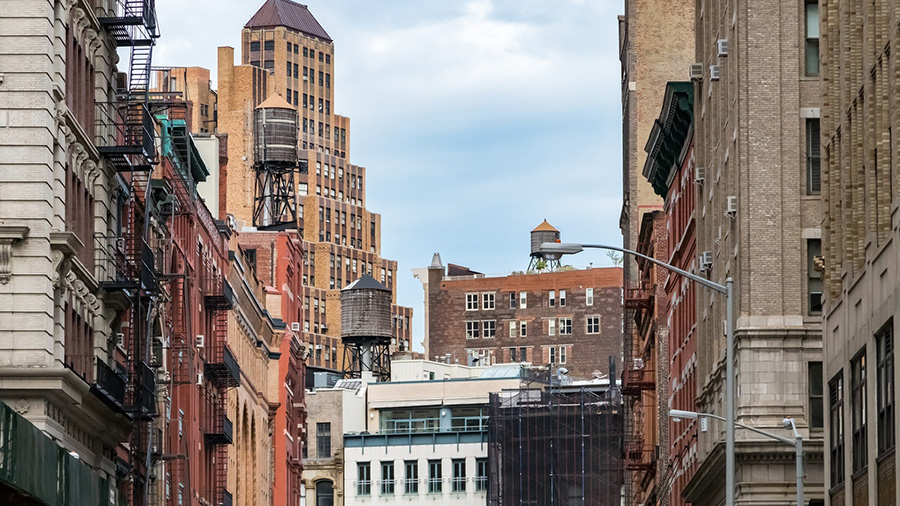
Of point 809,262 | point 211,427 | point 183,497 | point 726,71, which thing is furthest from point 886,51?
point 211,427

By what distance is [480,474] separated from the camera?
157 m

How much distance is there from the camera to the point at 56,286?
46.9 metres

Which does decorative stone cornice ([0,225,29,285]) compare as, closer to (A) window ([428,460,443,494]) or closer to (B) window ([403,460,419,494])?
(A) window ([428,460,443,494])

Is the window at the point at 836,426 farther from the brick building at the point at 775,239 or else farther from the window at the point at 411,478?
the window at the point at 411,478

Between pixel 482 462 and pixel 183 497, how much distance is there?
82.5 meters

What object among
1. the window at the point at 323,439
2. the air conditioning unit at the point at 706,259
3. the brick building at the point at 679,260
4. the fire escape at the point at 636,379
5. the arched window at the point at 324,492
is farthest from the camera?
the window at the point at 323,439

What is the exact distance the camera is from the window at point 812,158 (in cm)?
5525

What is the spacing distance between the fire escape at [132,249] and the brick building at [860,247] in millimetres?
17437

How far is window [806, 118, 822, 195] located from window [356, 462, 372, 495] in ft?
354

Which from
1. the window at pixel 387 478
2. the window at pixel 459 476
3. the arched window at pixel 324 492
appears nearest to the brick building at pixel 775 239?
the window at pixel 459 476

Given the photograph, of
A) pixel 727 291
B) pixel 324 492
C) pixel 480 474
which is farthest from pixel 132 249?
pixel 324 492

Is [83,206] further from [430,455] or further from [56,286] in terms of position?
[430,455]

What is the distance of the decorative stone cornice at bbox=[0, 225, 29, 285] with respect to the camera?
45.7m

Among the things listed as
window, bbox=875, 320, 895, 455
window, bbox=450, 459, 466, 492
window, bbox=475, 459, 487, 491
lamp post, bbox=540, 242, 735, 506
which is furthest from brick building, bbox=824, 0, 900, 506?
window, bbox=450, 459, 466, 492
